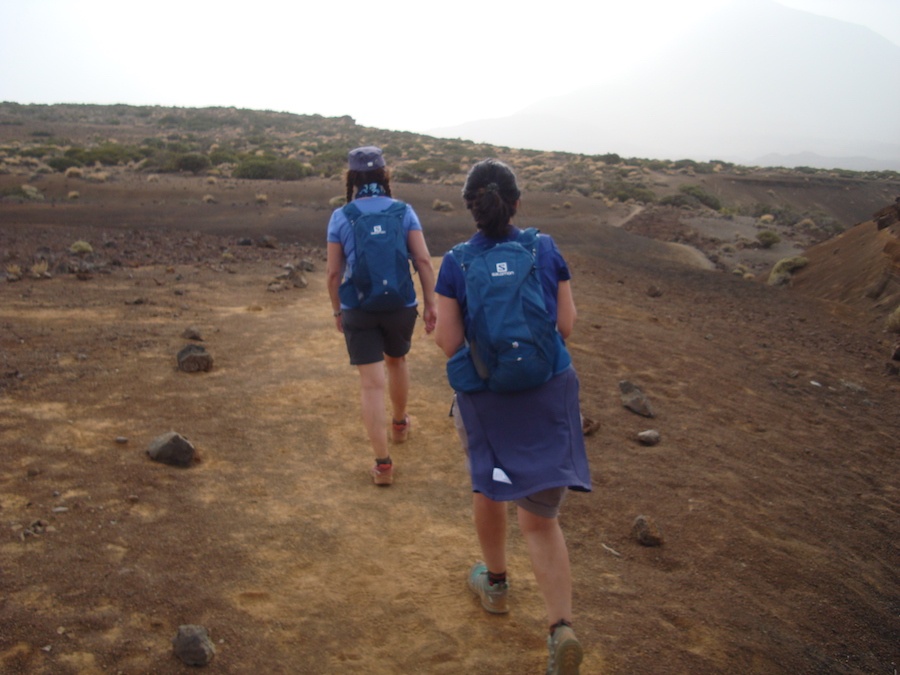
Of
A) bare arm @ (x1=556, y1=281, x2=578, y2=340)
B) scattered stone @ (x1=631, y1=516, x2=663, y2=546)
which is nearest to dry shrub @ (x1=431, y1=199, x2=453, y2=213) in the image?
scattered stone @ (x1=631, y1=516, x2=663, y2=546)

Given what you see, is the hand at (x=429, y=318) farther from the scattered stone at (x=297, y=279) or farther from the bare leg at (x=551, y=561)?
the scattered stone at (x=297, y=279)

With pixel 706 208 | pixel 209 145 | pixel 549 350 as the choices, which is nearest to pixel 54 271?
pixel 549 350

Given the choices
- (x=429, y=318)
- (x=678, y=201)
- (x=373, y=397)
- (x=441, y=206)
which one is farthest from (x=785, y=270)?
(x=678, y=201)

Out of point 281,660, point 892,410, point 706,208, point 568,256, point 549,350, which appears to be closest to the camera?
point 549,350

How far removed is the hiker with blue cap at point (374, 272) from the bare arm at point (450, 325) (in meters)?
1.22

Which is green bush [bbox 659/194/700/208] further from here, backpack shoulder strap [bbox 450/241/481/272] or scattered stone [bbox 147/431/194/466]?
backpack shoulder strap [bbox 450/241/481/272]

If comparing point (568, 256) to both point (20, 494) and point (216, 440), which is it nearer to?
point (216, 440)

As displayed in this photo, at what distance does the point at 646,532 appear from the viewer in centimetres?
403

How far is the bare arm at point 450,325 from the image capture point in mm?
2621

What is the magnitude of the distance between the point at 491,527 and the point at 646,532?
1484 mm

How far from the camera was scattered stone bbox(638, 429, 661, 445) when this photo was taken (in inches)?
221

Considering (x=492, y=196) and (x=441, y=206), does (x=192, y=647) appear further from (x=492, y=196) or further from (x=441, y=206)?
(x=441, y=206)

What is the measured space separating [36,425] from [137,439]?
27.3 inches

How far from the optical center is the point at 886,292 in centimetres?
1321
